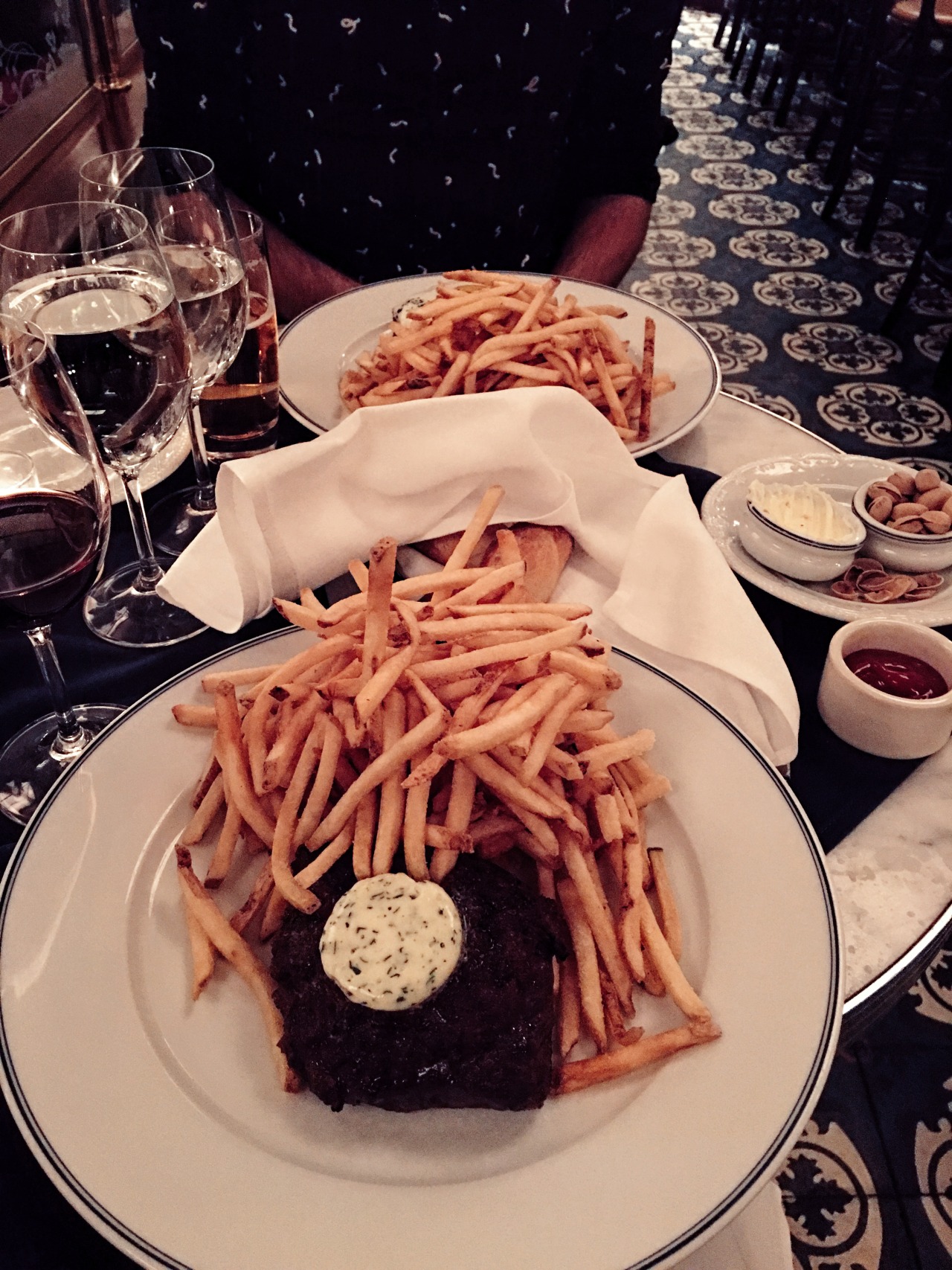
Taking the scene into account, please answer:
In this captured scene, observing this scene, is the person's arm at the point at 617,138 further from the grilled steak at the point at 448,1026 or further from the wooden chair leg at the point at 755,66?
the wooden chair leg at the point at 755,66

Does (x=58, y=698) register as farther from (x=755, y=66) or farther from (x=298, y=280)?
(x=755, y=66)

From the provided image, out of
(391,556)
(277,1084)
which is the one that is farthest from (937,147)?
(277,1084)

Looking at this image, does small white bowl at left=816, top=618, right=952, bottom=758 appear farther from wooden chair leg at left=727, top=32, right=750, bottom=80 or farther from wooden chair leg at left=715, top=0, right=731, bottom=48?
wooden chair leg at left=715, top=0, right=731, bottom=48

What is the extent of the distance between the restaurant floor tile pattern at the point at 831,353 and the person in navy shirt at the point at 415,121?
92 cm

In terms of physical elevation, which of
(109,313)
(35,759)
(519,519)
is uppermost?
(109,313)

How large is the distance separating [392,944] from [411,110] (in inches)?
81.8

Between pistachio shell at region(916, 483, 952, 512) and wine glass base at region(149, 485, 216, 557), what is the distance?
1.10 meters

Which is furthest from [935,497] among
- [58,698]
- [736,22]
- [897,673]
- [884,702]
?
[736,22]

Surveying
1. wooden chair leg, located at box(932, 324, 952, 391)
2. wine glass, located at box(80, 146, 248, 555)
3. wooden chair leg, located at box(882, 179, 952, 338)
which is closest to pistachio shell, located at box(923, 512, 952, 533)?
wine glass, located at box(80, 146, 248, 555)

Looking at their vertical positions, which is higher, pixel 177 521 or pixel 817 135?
pixel 817 135

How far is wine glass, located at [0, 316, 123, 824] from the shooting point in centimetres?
94

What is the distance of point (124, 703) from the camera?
117 centimetres

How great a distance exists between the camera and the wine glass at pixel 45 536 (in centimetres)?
94

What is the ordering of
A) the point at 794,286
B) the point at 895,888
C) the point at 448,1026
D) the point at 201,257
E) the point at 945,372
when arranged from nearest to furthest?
1. the point at 448,1026
2. the point at 895,888
3. the point at 201,257
4. the point at 945,372
5. the point at 794,286
